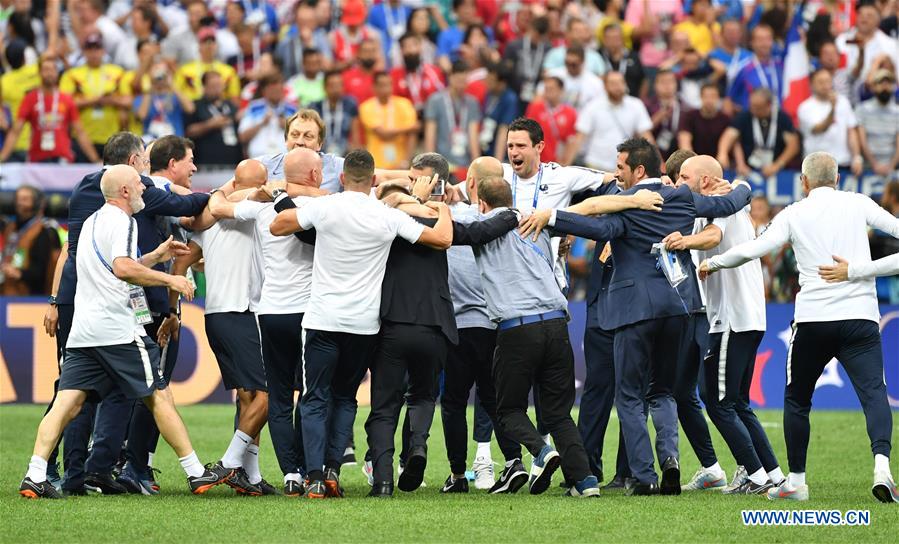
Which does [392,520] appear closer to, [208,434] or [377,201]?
[377,201]

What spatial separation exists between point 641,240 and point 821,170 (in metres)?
1.33

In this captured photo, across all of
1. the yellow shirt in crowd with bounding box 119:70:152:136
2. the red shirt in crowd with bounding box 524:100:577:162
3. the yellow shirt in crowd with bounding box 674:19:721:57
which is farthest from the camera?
the yellow shirt in crowd with bounding box 674:19:721:57

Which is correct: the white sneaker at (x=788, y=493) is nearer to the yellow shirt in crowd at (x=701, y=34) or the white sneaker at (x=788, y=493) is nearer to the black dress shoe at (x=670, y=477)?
the black dress shoe at (x=670, y=477)

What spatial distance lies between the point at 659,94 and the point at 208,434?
830 cm

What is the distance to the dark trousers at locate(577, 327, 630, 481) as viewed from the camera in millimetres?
10617

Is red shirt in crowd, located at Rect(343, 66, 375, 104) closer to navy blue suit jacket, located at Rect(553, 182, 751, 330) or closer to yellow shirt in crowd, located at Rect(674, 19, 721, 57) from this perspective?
yellow shirt in crowd, located at Rect(674, 19, 721, 57)

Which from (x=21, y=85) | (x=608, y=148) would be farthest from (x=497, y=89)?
(x=21, y=85)

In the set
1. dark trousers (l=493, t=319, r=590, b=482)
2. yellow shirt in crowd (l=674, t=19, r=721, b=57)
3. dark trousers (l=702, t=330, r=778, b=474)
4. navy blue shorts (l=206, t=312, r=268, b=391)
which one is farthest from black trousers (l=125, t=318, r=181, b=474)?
yellow shirt in crowd (l=674, t=19, r=721, b=57)

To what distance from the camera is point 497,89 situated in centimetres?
1948

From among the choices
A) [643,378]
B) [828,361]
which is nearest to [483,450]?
[643,378]

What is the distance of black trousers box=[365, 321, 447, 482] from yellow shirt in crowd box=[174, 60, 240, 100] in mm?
10997

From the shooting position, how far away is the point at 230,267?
1023cm

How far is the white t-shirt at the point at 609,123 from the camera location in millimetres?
18734

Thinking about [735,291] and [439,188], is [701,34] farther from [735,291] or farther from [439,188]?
[439,188]
